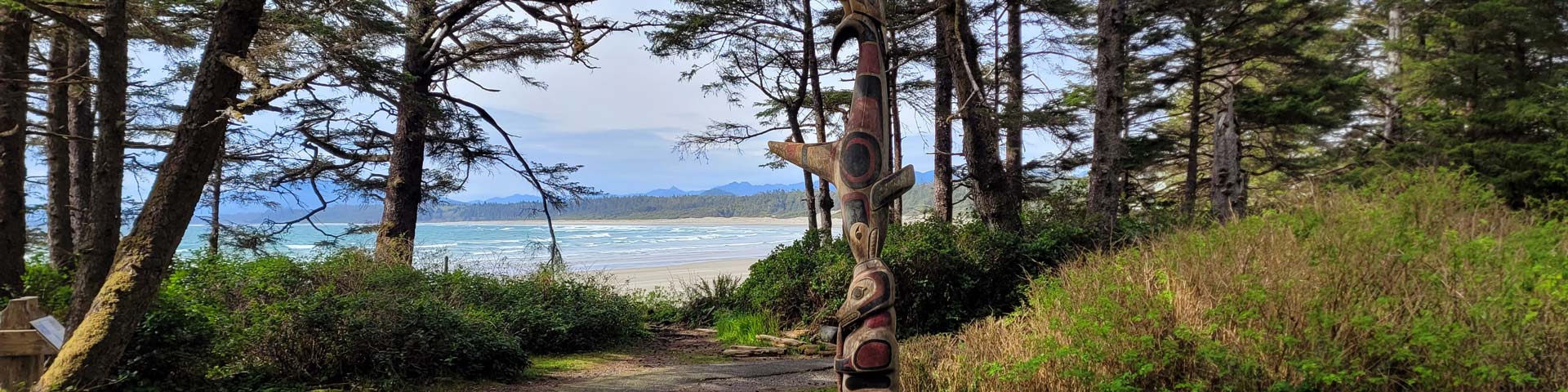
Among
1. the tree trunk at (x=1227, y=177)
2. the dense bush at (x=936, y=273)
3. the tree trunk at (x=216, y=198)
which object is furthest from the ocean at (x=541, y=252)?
the tree trunk at (x=1227, y=177)

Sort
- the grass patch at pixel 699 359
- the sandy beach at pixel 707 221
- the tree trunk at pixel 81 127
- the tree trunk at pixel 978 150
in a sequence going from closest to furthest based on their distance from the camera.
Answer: the grass patch at pixel 699 359 → the tree trunk at pixel 81 127 → the tree trunk at pixel 978 150 → the sandy beach at pixel 707 221

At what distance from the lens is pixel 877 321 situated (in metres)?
4.11

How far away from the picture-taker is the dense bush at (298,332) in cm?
525

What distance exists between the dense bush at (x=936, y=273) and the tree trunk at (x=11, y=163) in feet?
24.6

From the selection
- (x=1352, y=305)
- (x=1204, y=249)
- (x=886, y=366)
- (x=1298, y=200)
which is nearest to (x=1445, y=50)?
(x=1298, y=200)

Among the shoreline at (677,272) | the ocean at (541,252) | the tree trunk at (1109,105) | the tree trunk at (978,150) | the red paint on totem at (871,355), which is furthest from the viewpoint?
the shoreline at (677,272)

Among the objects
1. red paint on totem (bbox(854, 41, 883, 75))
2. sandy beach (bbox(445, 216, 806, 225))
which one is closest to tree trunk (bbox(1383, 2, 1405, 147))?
red paint on totem (bbox(854, 41, 883, 75))

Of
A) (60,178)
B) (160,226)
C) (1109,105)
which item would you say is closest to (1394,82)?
(1109,105)

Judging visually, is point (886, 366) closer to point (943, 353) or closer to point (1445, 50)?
point (943, 353)

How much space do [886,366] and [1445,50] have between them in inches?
608

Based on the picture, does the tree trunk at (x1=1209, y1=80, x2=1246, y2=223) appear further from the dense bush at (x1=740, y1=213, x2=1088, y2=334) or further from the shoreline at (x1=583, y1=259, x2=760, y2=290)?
the shoreline at (x1=583, y1=259, x2=760, y2=290)

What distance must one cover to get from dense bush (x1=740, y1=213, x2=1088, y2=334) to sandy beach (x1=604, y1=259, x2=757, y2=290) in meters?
12.6

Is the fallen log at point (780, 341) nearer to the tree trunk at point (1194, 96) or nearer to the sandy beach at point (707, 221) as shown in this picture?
the tree trunk at point (1194, 96)

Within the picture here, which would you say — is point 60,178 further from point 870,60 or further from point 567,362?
point 870,60
